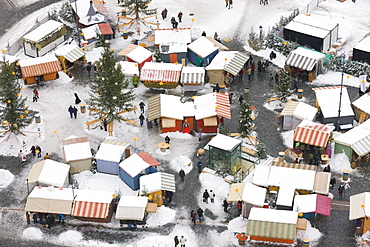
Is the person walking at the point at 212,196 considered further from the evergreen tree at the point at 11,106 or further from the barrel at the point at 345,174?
the evergreen tree at the point at 11,106

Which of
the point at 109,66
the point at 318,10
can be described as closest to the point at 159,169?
the point at 109,66

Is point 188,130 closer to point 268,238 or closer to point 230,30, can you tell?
point 268,238

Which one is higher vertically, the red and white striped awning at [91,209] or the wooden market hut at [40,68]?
the wooden market hut at [40,68]

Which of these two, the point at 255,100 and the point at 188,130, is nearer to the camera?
the point at 188,130

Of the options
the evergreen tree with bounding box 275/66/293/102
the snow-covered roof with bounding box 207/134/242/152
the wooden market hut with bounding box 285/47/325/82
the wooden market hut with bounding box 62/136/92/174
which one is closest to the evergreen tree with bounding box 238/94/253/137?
the snow-covered roof with bounding box 207/134/242/152

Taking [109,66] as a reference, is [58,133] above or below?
below

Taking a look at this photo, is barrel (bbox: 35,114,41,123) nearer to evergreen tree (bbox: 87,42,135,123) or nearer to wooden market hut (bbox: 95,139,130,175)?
evergreen tree (bbox: 87,42,135,123)

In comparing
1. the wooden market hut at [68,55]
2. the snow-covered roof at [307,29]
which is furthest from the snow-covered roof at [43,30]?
the snow-covered roof at [307,29]
